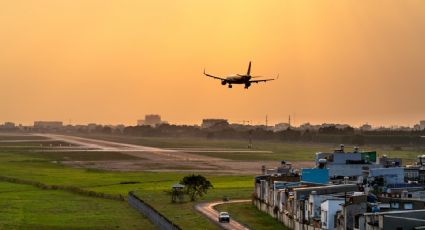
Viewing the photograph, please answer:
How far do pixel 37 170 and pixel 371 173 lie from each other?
90.3 metres

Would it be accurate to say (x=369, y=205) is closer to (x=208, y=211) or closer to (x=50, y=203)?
(x=208, y=211)

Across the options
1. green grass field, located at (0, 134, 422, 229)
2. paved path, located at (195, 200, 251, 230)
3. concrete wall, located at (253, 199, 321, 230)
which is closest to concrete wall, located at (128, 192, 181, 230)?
green grass field, located at (0, 134, 422, 229)

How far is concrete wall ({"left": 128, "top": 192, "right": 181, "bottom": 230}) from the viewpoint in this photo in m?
69.3

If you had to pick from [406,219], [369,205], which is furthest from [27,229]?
[406,219]

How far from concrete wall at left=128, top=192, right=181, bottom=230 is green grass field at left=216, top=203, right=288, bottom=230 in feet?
27.6

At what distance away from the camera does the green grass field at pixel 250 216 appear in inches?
3081

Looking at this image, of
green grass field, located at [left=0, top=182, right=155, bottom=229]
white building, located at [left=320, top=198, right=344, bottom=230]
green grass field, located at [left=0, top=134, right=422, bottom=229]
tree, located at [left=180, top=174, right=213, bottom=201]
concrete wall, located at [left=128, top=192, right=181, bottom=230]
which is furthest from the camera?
tree, located at [left=180, top=174, right=213, bottom=201]

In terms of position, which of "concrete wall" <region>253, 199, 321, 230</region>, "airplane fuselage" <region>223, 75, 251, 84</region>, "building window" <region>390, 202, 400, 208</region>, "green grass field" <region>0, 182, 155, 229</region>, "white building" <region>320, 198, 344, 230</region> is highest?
"airplane fuselage" <region>223, 75, 251, 84</region>

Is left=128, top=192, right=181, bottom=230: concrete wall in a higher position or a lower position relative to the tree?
lower

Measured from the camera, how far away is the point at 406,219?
50.2m

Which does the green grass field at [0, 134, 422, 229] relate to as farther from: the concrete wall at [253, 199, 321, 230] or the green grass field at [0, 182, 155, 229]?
the concrete wall at [253, 199, 321, 230]

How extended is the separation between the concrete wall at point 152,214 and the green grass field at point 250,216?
8.42 meters

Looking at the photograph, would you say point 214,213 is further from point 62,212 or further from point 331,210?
point 331,210

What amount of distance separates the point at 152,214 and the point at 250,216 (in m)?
10.8
